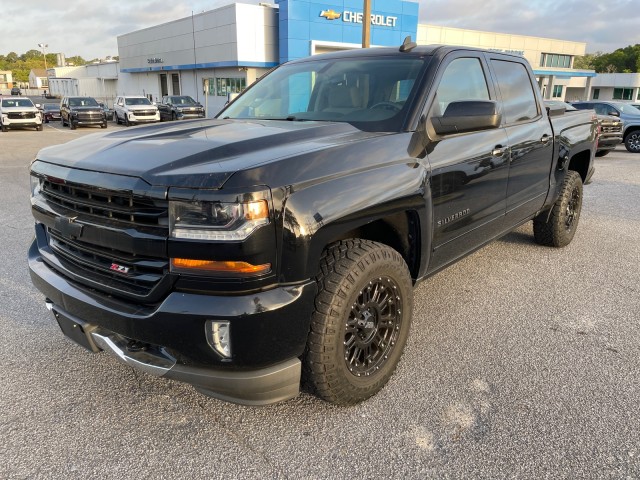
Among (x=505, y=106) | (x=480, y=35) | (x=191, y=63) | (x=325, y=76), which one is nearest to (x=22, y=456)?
(x=325, y=76)

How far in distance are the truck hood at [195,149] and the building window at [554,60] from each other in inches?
2318

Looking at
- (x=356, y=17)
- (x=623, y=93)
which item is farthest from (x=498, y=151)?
(x=623, y=93)

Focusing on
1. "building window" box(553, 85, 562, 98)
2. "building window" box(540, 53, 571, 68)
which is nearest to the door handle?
"building window" box(540, 53, 571, 68)

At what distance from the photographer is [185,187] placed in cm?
205

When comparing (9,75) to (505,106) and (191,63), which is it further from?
(505,106)

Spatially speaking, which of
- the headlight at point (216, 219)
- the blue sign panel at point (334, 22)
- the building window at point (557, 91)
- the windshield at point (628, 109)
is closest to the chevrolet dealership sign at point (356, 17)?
the blue sign panel at point (334, 22)

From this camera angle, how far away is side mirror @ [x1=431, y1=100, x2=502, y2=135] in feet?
9.71

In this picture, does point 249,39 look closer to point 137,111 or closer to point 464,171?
point 137,111

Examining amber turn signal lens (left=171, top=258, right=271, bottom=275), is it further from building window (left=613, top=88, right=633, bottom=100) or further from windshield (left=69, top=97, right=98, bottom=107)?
building window (left=613, top=88, right=633, bottom=100)

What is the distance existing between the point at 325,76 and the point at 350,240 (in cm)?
162

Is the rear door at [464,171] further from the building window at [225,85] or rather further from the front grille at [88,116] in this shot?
A: the building window at [225,85]

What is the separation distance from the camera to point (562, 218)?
524 centimetres

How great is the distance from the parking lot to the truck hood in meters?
1.27

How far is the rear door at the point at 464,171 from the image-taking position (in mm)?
3086
